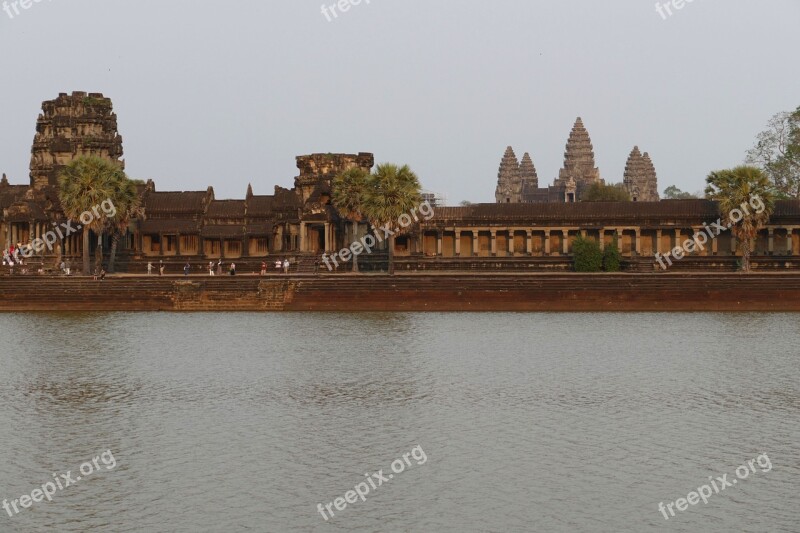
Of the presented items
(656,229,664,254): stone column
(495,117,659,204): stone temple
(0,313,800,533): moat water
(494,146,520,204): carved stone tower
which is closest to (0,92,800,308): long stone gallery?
(656,229,664,254): stone column

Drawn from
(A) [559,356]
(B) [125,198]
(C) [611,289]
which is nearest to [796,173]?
(C) [611,289]

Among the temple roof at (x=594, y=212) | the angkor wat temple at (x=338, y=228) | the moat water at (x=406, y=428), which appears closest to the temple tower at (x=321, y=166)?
the angkor wat temple at (x=338, y=228)

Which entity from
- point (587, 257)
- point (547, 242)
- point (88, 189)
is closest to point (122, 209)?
point (88, 189)

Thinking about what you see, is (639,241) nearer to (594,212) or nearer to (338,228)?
(594,212)

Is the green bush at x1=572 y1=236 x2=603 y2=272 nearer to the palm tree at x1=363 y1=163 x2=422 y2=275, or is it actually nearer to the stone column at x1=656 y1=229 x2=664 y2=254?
the stone column at x1=656 y1=229 x2=664 y2=254

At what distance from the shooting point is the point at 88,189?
64.1 meters

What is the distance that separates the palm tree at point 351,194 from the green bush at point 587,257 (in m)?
13.5

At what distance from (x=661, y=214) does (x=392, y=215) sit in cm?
2044

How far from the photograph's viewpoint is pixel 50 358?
38.8 m

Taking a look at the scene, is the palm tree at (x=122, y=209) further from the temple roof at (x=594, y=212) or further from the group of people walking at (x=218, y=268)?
the temple roof at (x=594, y=212)

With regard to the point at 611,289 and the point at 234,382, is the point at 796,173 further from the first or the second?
the point at 234,382

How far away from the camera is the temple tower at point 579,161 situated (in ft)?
563

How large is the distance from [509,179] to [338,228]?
10634 centimetres

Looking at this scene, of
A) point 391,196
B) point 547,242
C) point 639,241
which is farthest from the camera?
point 547,242
